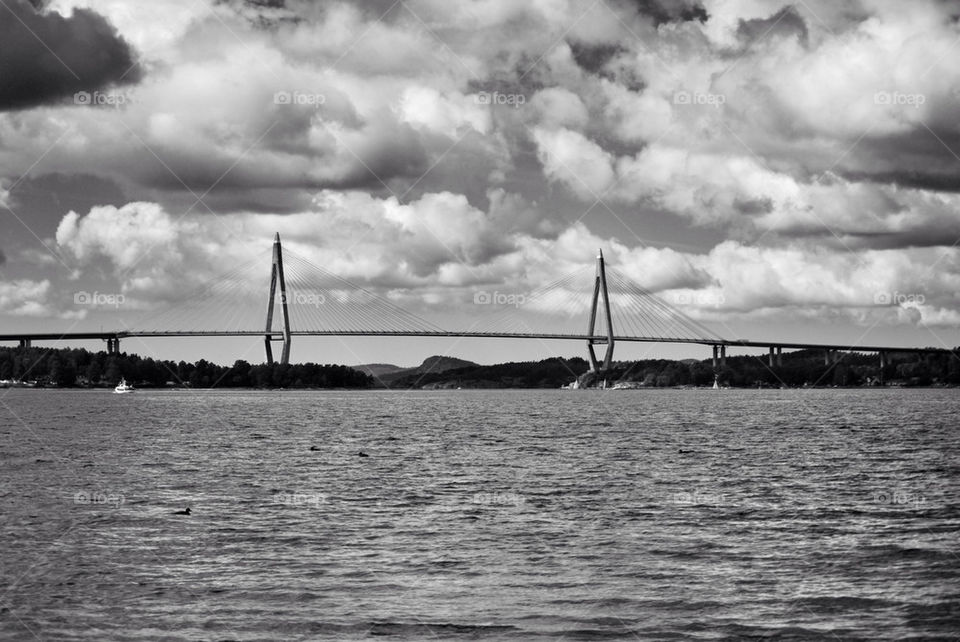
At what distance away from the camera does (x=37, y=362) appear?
199375mm

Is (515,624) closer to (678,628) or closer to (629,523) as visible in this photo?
(678,628)

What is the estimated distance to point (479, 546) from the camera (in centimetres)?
1902

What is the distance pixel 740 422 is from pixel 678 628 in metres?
59.1

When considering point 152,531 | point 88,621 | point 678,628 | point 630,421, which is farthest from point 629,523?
point 630,421

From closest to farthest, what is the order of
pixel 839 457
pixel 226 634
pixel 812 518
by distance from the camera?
pixel 226 634
pixel 812 518
pixel 839 457

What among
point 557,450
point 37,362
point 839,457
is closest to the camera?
point 839,457

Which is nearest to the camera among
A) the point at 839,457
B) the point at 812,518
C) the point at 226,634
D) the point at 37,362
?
the point at 226,634

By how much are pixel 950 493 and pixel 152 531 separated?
797 inches

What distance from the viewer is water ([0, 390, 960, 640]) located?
45.5 feet

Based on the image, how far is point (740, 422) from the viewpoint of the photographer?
231ft

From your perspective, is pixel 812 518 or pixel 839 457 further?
pixel 839 457

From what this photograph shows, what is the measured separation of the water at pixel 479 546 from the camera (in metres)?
13.9

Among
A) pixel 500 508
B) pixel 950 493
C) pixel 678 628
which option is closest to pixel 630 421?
pixel 950 493

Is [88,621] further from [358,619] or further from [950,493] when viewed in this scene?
[950,493]
